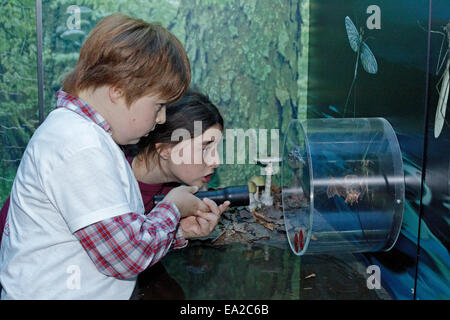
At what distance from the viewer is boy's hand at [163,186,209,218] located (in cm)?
131

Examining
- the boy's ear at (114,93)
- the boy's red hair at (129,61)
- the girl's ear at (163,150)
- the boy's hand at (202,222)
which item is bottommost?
the boy's hand at (202,222)

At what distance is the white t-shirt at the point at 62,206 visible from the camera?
923 mm

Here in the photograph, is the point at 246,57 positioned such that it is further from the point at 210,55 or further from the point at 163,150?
the point at 163,150

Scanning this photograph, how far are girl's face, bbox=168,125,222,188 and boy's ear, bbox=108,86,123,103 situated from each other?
28.4 inches

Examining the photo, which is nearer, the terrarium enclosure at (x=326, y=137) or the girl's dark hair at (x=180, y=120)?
the terrarium enclosure at (x=326, y=137)

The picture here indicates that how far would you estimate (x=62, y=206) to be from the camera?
3.10 feet

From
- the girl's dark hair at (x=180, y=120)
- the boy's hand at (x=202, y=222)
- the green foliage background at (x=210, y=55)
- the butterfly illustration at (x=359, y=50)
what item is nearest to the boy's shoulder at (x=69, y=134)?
the boy's hand at (x=202, y=222)

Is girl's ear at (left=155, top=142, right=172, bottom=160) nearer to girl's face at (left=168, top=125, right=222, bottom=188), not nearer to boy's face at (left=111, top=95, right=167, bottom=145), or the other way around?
girl's face at (left=168, top=125, right=222, bottom=188)

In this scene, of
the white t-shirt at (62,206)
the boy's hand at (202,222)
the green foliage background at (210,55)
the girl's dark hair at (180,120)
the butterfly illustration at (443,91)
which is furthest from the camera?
the green foliage background at (210,55)

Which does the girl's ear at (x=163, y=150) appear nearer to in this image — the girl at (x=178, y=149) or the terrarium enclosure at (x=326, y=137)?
the girl at (x=178, y=149)

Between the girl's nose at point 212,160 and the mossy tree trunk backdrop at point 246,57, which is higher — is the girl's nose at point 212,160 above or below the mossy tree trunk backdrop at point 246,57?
below

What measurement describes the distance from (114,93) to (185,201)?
403mm

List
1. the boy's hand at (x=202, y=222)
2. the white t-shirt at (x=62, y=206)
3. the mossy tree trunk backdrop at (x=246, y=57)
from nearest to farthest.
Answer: the white t-shirt at (x=62, y=206) → the boy's hand at (x=202, y=222) → the mossy tree trunk backdrop at (x=246, y=57)

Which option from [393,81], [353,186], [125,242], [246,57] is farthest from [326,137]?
[246,57]
